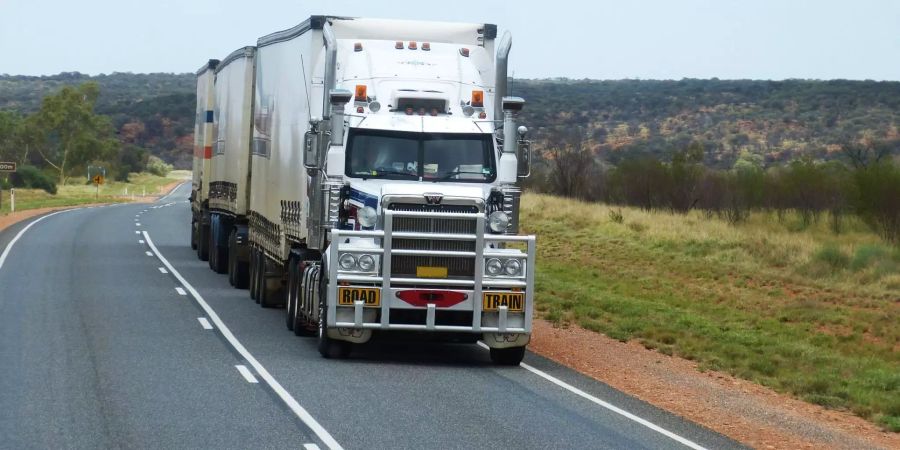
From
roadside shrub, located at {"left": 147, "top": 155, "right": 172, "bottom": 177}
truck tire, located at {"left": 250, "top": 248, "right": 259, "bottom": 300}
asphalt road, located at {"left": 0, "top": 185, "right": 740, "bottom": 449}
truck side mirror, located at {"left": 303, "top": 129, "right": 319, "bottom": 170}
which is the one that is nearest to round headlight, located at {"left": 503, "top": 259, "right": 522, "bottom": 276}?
asphalt road, located at {"left": 0, "top": 185, "right": 740, "bottom": 449}

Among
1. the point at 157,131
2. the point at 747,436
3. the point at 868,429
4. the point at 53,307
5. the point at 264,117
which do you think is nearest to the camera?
the point at 747,436

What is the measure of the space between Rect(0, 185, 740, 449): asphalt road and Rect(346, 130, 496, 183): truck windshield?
217 centimetres

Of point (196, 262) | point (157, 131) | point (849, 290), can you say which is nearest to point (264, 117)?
point (196, 262)

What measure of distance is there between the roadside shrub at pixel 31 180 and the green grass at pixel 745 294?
6152 centimetres

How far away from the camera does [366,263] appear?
50.4ft

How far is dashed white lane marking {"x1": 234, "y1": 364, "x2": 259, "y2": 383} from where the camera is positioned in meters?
13.8

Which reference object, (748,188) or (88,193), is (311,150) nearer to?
(748,188)

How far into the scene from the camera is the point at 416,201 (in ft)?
51.2

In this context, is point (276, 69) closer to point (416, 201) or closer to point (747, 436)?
Result: point (416, 201)

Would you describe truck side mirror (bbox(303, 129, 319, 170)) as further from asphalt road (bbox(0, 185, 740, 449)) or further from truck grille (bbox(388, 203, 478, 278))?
asphalt road (bbox(0, 185, 740, 449))

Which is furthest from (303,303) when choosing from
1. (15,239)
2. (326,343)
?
(15,239)

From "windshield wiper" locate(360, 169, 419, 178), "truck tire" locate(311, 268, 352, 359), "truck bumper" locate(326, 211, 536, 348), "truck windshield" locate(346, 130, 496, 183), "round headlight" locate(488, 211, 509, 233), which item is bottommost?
"truck tire" locate(311, 268, 352, 359)

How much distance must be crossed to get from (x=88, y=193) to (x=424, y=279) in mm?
93779

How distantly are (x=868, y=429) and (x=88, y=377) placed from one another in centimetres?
762
